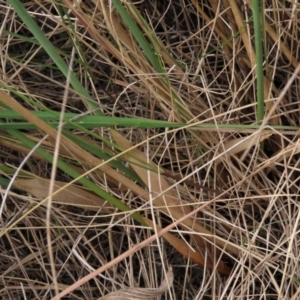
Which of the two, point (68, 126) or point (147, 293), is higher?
point (68, 126)

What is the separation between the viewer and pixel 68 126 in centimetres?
53

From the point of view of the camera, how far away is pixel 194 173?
63 centimetres

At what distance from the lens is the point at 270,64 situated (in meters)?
0.75

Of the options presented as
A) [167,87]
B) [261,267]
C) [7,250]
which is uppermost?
[167,87]

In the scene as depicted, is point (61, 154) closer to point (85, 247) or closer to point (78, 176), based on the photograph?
point (78, 176)

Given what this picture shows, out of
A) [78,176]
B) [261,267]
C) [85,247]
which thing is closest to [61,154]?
[78,176]

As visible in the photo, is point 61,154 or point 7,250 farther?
point 7,250

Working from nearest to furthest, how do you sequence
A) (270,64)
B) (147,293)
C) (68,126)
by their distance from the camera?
(68,126), (147,293), (270,64)

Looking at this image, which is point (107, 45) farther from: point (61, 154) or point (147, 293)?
point (147, 293)

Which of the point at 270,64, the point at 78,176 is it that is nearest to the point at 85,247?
the point at 78,176

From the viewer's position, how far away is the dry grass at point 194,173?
649mm

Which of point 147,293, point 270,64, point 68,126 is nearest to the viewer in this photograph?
point 68,126

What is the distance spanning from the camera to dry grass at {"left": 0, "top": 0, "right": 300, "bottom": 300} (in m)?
0.65

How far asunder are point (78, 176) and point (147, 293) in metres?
0.19
